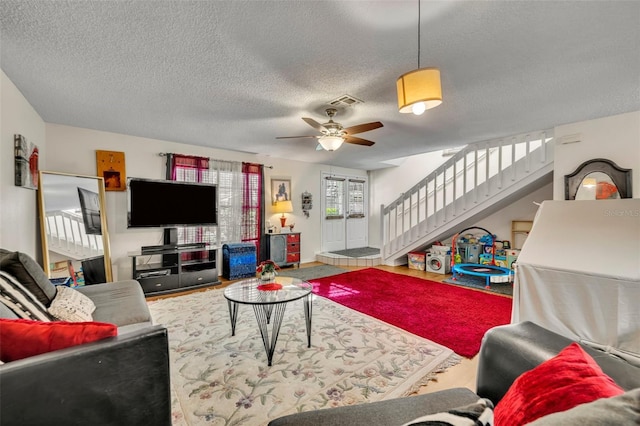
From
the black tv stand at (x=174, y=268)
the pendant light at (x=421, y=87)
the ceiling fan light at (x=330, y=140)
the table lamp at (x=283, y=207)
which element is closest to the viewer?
the pendant light at (x=421, y=87)

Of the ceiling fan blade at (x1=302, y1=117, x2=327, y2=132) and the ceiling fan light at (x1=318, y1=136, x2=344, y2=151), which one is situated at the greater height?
the ceiling fan blade at (x1=302, y1=117, x2=327, y2=132)

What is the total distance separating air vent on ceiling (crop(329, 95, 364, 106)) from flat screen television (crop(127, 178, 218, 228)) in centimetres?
277

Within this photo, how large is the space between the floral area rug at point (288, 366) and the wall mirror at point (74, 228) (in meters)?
1.43

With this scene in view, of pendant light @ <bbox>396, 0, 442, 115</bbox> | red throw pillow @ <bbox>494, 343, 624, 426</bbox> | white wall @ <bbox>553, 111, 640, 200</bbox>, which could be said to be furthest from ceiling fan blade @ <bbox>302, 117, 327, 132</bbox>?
white wall @ <bbox>553, 111, 640, 200</bbox>

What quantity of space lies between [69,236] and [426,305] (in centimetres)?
458

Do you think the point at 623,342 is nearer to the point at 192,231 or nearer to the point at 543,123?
the point at 543,123

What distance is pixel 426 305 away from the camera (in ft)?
10.9

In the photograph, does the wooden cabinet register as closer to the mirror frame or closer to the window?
the window

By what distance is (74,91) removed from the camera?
2602 mm

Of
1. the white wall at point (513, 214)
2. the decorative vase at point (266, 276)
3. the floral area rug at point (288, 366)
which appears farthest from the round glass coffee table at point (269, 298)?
the white wall at point (513, 214)

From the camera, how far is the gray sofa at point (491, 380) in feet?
2.97

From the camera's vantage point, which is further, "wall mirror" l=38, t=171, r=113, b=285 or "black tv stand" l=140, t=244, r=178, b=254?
"black tv stand" l=140, t=244, r=178, b=254

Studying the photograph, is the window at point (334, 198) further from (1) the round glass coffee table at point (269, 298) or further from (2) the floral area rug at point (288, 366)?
(1) the round glass coffee table at point (269, 298)

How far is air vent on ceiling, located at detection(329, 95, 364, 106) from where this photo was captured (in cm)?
269
